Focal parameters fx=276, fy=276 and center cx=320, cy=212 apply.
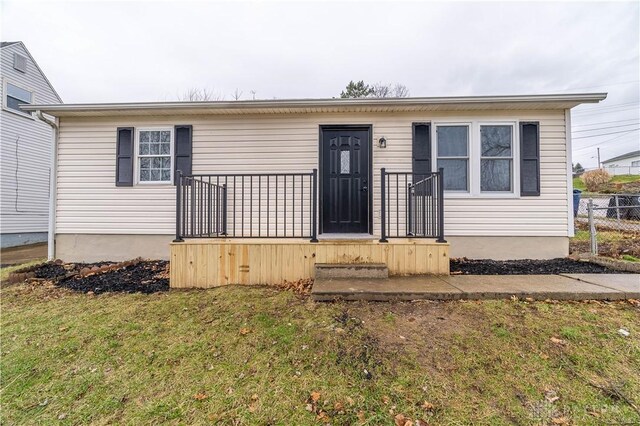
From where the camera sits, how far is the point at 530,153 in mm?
5027

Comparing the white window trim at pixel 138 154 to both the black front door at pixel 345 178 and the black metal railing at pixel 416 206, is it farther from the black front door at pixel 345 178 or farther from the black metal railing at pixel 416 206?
the black metal railing at pixel 416 206

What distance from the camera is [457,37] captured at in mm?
10141

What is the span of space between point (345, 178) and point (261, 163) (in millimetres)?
1647

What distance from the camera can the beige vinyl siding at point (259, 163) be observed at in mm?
5078

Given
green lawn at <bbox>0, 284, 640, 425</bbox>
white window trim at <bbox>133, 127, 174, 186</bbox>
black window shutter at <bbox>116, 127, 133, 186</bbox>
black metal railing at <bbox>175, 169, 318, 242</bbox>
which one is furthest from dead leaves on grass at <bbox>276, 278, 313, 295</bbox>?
black window shutter at <bbox>116, 127, 133, 186</bbox>

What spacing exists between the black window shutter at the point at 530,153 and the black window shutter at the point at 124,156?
24.2 ft

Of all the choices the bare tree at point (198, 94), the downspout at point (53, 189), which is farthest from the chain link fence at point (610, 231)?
the bare tree at point (198, 94)

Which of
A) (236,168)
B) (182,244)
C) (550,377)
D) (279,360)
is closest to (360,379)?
(279,360)

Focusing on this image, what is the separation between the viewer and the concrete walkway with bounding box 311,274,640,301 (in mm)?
2963

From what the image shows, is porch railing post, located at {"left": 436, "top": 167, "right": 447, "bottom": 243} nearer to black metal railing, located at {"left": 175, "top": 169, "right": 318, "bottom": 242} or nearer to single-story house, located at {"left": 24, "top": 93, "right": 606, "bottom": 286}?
single-story house, located at {"left": 24, "top": 93, "right": 606, "bottom": 286}

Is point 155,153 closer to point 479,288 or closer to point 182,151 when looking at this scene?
point 182,151

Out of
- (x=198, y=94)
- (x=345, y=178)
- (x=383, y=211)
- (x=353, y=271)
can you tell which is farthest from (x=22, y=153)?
(x=383, y=211)

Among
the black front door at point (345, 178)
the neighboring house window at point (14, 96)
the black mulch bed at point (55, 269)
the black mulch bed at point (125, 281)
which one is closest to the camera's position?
the black mulch bed at point (125, 281)

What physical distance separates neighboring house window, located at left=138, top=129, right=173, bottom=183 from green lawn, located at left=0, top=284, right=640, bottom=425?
3001 millimetres
